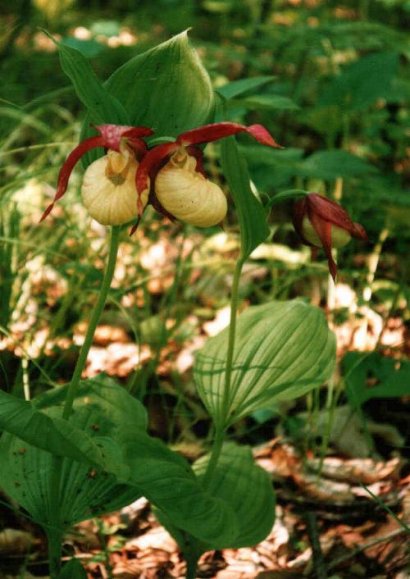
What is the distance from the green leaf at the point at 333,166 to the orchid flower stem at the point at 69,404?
85 cm

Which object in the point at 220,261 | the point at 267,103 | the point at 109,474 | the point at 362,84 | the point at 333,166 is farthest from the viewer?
the point at 362,84

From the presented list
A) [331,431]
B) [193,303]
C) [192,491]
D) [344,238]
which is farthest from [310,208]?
[193,303]

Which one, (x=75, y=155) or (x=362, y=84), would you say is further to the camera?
(x=362, y=84)

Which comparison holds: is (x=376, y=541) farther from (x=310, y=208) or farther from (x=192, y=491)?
(x=310, y=208)

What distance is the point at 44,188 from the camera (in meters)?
2.37

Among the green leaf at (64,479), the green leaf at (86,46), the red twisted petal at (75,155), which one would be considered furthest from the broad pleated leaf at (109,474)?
the green leaf at (86,46)

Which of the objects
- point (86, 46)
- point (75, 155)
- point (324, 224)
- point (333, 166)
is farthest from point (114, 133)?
point (86, 46)

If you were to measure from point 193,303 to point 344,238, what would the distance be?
1.04 metres

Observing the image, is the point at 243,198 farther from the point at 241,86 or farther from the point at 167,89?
the point at 241,86

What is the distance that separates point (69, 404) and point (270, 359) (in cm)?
38

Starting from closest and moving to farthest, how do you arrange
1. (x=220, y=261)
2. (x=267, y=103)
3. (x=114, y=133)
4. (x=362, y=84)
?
(x=114, y=133)
(x=267, y=103)
(x=220, y=261)
(x=362, y=84)

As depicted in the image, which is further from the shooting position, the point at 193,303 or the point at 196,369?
the point at 193,303

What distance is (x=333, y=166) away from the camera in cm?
181

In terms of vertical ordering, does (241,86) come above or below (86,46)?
above
